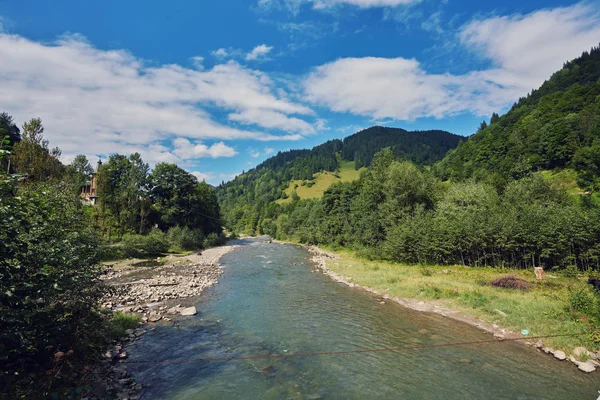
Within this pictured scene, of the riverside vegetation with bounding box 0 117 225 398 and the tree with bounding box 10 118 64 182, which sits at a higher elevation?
the tree with bounding box 10 118 64 182

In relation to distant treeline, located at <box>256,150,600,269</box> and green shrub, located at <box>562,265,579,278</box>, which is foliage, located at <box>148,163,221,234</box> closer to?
distant treeline, located at <box>256,150,600,269</box>

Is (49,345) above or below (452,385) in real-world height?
above

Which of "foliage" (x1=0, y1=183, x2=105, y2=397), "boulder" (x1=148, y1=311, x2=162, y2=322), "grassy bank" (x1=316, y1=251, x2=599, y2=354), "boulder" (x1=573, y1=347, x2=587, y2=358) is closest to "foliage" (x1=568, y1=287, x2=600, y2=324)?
"grassy bank" (x1=316, y1=251, x2=599, y2=354)

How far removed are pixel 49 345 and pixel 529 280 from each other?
31497 millimetres

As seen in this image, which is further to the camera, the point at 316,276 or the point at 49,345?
the point at 316,276

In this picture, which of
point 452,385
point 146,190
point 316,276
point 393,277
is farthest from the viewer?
point 146,190

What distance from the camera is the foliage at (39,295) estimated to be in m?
6.70

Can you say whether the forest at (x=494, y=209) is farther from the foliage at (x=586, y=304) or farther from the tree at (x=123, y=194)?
the tree at (x=123, y=194)

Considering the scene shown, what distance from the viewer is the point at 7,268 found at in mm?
7203

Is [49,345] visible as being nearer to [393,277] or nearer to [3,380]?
[3,380]

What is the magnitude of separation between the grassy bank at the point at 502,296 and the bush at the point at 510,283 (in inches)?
18.9

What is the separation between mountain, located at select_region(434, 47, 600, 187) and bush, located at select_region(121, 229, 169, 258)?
7390 cm

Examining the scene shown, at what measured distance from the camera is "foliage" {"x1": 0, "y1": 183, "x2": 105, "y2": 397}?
6699 mm

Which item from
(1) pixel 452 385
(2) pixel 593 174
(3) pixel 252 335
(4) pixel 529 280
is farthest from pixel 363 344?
(2) pixel 593 174
